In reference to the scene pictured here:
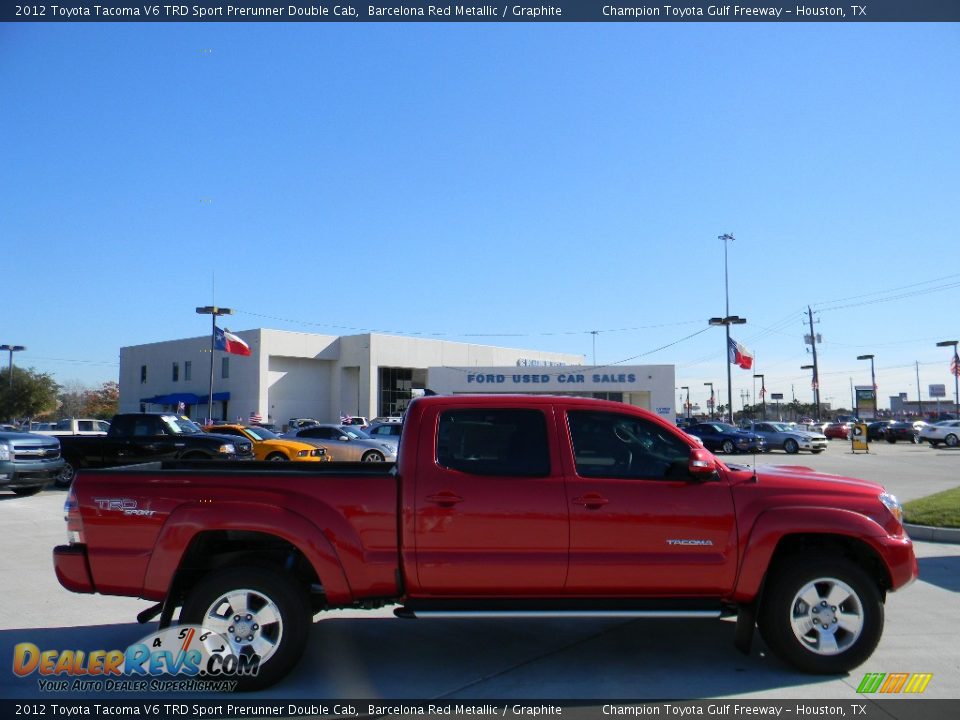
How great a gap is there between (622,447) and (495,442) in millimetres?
886

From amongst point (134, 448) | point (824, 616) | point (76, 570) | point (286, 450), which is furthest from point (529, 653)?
point (286, 450)

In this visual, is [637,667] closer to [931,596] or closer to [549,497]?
[549,497]

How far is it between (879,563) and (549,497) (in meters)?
2.42

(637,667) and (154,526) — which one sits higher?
(154,526)

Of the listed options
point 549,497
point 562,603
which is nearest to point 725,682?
point 562,603

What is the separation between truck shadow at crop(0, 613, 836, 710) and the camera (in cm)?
499

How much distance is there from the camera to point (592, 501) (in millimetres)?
5113

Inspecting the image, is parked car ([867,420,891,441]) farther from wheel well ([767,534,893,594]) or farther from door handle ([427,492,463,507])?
door handle ([427,492,463,507])

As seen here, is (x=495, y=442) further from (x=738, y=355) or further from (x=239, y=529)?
(x=738, y=355)

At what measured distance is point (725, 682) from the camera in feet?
16.8

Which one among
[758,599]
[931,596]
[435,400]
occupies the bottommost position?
[931,596]

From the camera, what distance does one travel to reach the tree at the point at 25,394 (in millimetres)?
63344

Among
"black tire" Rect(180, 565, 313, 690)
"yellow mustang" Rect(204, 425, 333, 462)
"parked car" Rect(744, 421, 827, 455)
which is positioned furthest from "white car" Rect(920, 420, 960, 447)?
"black tire" Rect(180, 565, 313, 690)

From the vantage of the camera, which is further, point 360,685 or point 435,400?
point 435,400
